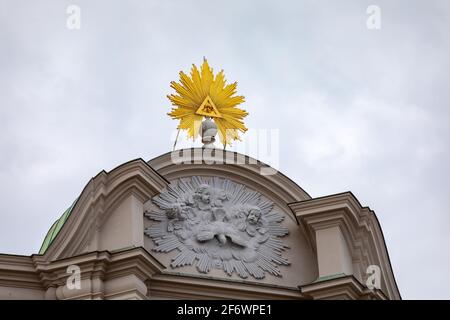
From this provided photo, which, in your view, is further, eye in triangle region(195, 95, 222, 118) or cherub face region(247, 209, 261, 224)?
eye in triangle region(195, 95, 222, 118)

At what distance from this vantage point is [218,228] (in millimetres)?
18359

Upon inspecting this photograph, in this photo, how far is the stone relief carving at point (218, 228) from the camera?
1812cm

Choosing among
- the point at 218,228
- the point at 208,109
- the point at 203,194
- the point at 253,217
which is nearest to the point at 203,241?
the point at 218,228

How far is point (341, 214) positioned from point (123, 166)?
2919mm

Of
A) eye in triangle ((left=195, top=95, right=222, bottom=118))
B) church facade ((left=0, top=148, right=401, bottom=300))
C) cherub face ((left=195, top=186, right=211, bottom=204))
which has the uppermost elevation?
eye in triangle ((left=195, top=95, right=222, bottom=118))

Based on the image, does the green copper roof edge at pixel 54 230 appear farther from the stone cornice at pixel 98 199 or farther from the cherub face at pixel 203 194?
the cherub face at pixel 203 194

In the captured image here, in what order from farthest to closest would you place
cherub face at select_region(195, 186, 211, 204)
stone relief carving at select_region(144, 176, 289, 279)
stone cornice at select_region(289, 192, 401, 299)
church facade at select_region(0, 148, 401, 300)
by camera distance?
cherub face at select_region(195, 186, 211, 204) < stone cornice at select_region(289, 192, 401, 299) < stone relief carving at select_region(144, 176, 289, 279) < church facade at select_region(0, 148, 401, 300)

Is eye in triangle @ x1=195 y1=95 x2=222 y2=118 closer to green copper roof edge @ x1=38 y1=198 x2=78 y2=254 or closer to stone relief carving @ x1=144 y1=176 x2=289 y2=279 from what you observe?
stone relief carving @ x1=144 y1=176 x2=289 y2=279

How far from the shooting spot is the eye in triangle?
19.0 meters

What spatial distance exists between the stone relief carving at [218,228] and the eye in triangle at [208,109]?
87 cm

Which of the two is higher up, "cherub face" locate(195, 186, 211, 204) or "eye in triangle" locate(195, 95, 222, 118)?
"eye in triangle" locate(195, 95, 222, 118)

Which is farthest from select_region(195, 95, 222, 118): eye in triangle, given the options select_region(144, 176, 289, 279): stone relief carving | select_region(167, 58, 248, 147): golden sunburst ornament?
select_region(144, 176, 289, 279): stone relief carving
